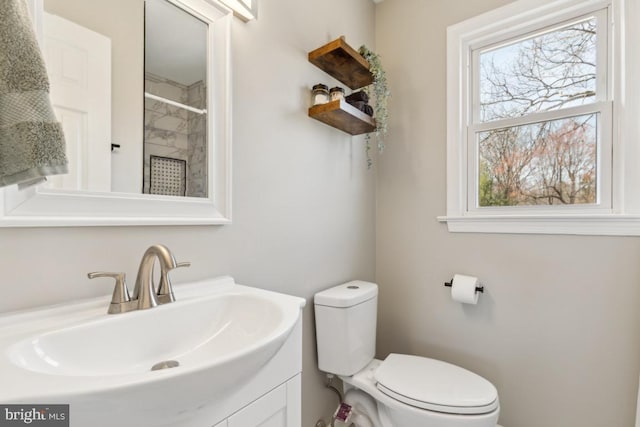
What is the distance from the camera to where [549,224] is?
1383 mm

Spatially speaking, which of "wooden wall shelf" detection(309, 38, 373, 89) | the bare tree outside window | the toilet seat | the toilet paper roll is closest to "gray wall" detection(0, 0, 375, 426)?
"wooden wall shelf" detection(309, 38, 373, 89)

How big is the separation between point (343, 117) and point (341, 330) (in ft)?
3.18

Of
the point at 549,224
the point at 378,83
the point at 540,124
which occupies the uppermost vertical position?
the point at 378,83

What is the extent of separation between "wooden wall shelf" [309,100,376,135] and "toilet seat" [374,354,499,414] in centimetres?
115

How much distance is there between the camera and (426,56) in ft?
5.72

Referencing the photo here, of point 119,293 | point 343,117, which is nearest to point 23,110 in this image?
point 119,293

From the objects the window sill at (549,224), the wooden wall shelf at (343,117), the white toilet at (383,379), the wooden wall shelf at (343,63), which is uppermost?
the wooden wall shelf at (343,63)

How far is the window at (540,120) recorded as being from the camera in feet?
4.29

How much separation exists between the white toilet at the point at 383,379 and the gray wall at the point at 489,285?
0.33 m

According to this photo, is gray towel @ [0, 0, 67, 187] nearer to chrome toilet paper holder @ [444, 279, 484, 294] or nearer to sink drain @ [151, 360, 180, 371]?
sink drain @ [151, 360, 180, 371]

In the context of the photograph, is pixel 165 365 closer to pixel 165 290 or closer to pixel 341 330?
pixel 165 290

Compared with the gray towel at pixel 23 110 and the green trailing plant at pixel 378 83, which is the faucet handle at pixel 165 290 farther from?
the green trailing plant at pixel 378 83

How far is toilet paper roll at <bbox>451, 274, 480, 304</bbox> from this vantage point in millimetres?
1491

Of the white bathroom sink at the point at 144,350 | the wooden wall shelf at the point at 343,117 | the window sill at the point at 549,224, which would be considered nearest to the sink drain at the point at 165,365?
the white bathroom sink at the point at 144,350
